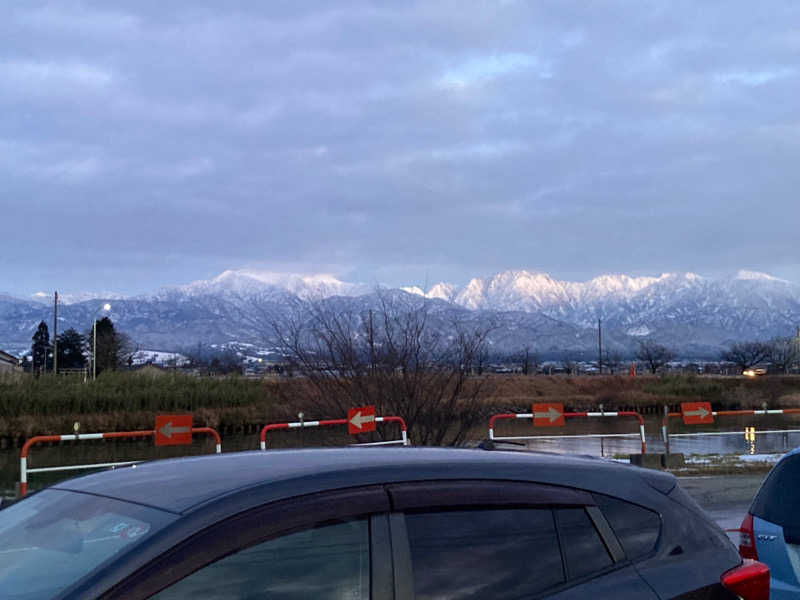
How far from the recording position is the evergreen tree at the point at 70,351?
87688mm

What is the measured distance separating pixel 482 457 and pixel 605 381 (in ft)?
203

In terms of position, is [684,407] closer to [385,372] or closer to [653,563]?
[385,372]

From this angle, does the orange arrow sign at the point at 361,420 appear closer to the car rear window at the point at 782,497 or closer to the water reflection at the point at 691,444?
the car rear window at the point at 782,497

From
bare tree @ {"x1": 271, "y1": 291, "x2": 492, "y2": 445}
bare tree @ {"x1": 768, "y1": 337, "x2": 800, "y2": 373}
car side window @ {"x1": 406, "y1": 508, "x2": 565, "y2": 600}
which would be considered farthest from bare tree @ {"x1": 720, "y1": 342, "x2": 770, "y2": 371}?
car side window @ {"x1": 406, "y1": 508, "x2": 565, "y2": 600}

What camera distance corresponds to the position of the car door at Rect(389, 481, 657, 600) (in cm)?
287

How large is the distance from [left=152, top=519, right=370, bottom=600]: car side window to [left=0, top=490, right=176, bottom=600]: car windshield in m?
0.21

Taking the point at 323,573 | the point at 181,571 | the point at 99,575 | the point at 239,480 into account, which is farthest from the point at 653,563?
the point at 99,575

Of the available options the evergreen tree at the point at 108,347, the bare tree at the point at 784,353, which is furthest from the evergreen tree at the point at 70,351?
A: the bare tree at the point at 784,353

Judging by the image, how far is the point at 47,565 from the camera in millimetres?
2629

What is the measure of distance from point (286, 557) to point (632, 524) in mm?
1440

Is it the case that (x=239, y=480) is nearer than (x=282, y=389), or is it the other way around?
(x=239, y=480)

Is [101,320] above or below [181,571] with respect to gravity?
above

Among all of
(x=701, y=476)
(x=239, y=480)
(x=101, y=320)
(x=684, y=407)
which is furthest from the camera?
(x=101, y=320)

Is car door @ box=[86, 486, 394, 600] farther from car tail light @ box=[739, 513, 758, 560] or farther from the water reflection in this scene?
the water reflection
